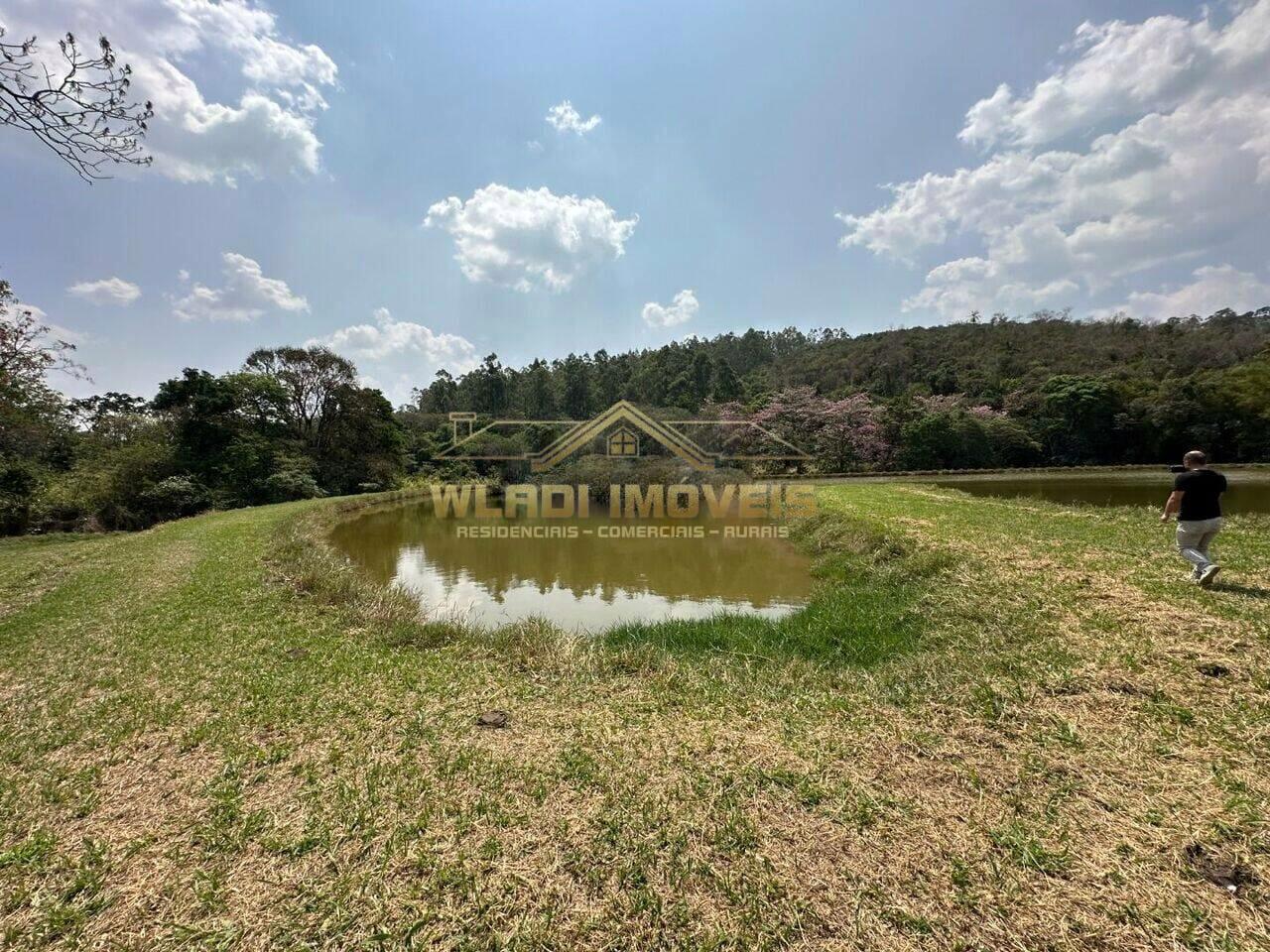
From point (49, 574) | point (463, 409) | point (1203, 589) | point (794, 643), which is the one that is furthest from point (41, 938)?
point (463, 409)

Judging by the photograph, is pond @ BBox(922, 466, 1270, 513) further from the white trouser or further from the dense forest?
the white trouser

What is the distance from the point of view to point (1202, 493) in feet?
15.2

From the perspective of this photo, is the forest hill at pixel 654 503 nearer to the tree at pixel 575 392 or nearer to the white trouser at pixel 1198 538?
the white trouser at pixel 1198 538

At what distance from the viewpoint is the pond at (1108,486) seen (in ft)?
42.8

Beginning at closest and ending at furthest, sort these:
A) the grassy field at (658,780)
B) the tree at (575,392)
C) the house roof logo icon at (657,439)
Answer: the grassy field at (658,780) < the house roof logo icon at (657,439) < the tree at (575,392)

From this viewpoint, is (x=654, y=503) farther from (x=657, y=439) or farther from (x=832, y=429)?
(x=832, y=429)

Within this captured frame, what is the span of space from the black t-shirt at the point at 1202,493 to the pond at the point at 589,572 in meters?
4.01

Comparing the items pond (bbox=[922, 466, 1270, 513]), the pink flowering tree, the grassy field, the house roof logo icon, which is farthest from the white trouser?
the pink flowering tree

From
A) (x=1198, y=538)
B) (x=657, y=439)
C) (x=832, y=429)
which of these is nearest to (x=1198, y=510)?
(x=1198, y=538)

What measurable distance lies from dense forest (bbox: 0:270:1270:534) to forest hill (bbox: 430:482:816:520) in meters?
4.71

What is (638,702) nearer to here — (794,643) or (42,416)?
(794,643)

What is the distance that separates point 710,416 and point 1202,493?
906 inches

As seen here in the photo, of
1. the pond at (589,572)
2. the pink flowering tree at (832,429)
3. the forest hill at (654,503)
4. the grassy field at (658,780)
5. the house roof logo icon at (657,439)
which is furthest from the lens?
the pink flowering tree at (832,429)

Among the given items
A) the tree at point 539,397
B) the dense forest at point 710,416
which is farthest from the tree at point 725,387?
the tree at point 539,397
